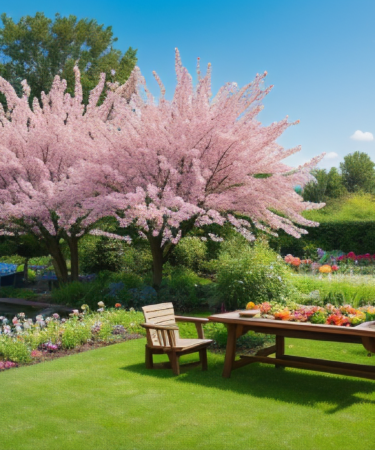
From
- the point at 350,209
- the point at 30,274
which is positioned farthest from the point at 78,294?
the point at 350,209

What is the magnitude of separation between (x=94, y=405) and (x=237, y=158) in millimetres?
6854

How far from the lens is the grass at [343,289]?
377 inches

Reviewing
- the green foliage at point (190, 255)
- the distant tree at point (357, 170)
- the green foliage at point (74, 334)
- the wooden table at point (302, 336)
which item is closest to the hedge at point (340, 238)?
the green foliage at point (190, 255)

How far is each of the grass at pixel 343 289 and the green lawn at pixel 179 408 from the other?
9.26 feet

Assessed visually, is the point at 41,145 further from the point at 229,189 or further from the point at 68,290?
the point at 229,189

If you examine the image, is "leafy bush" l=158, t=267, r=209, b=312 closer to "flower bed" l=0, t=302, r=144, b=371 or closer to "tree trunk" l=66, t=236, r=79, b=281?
"flower bed" l=0, t=302, r=144, b=371

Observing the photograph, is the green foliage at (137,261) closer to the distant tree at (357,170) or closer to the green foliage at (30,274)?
the green foliage at (30,274)

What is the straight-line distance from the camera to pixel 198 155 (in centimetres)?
1071

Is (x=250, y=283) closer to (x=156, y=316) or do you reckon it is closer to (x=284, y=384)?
(x=156, y=316)

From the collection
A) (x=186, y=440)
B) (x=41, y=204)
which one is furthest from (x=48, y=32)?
(x=186, y=440)

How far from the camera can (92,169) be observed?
11.0 meters

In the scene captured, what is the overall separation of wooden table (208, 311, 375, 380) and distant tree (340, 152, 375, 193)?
48.1 metres

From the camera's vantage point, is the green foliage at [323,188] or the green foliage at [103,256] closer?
the green foliage at [103,256]

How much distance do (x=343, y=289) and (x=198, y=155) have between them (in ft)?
13.0
